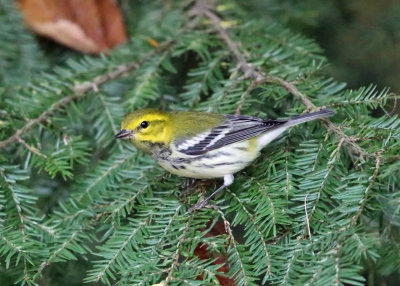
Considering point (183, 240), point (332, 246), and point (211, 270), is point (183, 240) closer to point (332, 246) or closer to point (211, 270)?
point (211, 270)

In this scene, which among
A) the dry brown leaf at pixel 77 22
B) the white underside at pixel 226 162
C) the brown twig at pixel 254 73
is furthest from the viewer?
the dry brown leaf at pixel 77 22

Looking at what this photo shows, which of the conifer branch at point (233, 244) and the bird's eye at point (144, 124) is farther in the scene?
the bird's eye at point (144, 124)

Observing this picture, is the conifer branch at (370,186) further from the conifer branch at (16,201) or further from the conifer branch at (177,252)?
the conifer branch at (16,201)

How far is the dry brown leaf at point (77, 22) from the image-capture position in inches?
139

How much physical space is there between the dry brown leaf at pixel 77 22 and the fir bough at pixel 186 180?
12 centimetres

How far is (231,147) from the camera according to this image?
8.86 ft

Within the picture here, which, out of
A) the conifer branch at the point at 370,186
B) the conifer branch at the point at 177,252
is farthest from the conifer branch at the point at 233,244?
the conifer branch at the point at 370,186

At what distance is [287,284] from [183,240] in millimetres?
377

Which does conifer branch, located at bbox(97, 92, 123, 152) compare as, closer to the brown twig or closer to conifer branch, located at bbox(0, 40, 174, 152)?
conifer branch, located at bbox(0, 40, 174, 152)

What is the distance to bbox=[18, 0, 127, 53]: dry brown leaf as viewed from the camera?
3543 millimetres

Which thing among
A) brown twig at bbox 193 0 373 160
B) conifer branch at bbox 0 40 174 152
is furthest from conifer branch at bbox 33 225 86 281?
brown twig at bbox 193 0 373 160

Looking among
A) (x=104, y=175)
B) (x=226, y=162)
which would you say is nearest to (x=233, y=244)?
A: (x=226, y=162)

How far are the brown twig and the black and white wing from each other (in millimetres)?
172

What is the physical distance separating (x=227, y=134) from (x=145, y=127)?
1.12 ft
